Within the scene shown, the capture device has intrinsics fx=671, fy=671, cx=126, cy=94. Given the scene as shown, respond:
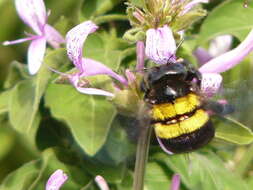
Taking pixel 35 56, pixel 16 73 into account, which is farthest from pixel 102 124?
pixel 16 73

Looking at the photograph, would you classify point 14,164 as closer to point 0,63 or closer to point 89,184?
point 0,63

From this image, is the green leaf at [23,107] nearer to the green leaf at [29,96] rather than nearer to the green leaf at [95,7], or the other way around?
the green leaf at [29,96]

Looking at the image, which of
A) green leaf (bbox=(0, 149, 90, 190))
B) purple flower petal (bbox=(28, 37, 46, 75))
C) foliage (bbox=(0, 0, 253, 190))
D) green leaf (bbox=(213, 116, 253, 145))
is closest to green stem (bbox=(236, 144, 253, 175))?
foliage (bbox=(0, 0, 253, 190))

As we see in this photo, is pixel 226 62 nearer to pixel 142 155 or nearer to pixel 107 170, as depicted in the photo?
pixel 142 155

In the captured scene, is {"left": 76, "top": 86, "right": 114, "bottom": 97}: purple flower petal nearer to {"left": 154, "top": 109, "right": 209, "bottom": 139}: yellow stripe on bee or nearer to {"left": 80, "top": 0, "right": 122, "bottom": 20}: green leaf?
{"left": 154, "top": 109, "right": 209, "bottom": 139}: yellow stripe on bee

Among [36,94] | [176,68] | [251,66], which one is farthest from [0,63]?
[176,68]

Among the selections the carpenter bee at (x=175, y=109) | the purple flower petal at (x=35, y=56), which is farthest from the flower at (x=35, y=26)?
the carpenter bee at (x=175, y=109)
